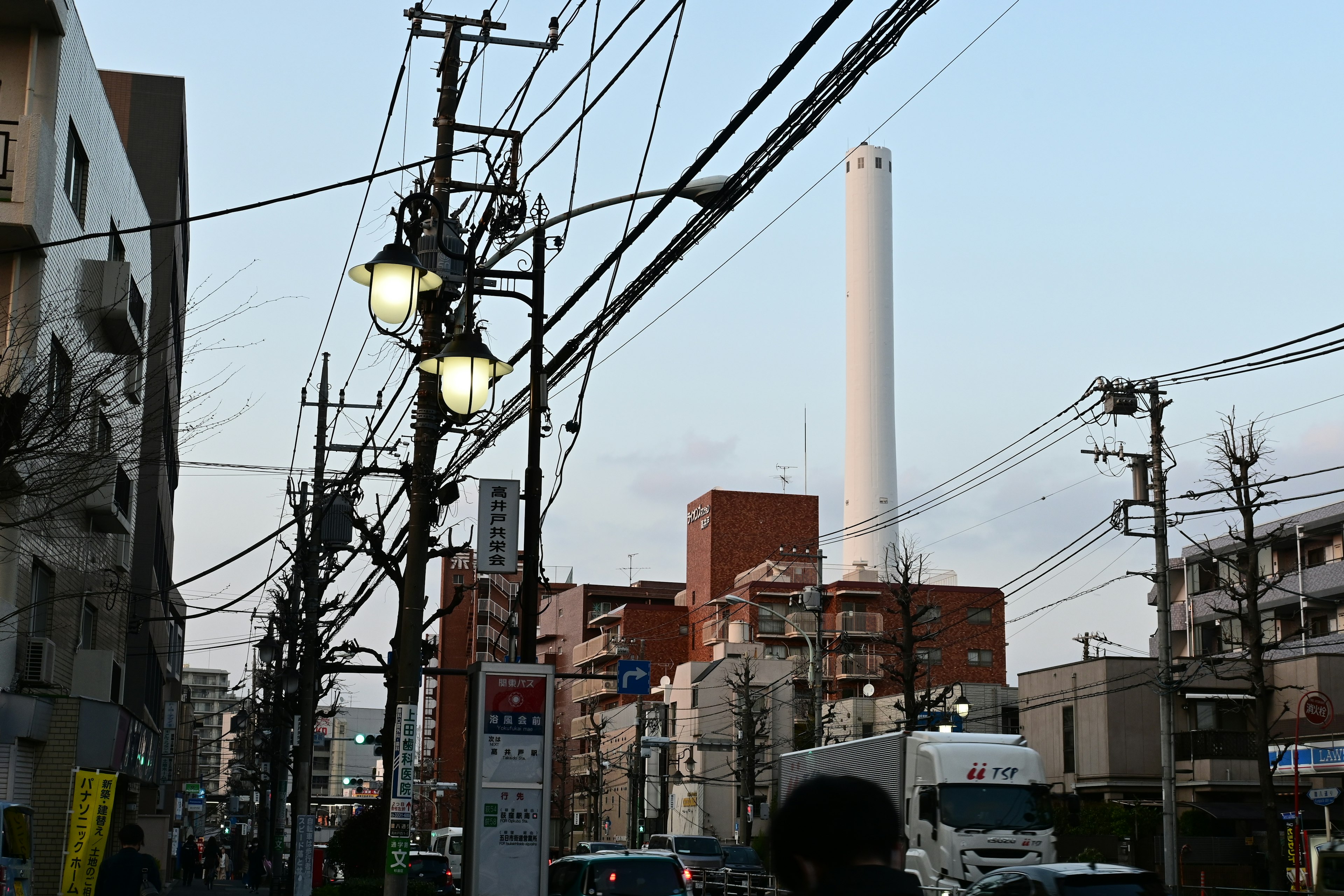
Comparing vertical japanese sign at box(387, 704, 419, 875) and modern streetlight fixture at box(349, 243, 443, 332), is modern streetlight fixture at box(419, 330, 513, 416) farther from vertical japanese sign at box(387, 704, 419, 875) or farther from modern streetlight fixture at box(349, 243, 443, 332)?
vertical japanese sign at box(387, 704, 419, 875)

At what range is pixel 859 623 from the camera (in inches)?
3039

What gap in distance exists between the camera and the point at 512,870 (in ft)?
42.6

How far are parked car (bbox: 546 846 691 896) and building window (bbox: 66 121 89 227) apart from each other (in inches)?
601

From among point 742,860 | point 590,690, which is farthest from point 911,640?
point 590,690

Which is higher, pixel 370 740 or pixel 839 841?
pixel 839 841

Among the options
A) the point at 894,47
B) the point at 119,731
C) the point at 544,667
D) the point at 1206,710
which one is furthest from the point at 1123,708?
the point at 894,47

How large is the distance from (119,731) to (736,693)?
47808 mm

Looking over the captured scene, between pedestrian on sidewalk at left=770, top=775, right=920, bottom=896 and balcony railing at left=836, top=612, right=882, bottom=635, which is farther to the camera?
balcony railing at left=836, top=612, right=882, bottom=635

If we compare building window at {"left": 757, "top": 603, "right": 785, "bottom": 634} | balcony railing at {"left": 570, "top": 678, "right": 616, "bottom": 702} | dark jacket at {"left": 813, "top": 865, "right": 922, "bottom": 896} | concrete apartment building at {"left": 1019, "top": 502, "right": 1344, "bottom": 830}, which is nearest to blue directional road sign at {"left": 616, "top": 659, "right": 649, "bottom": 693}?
dark jacket at {"left": 813, "top": 865, "right": 922, "bottom": 896}

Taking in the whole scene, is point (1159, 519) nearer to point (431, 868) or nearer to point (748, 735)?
point (431, 868)

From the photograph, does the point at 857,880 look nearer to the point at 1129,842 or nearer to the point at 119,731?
the point at 119,731

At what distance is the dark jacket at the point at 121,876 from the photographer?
1323cm

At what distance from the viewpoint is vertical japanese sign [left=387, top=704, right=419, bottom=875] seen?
43.5 feet

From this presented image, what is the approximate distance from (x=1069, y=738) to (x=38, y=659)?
38108 mm
